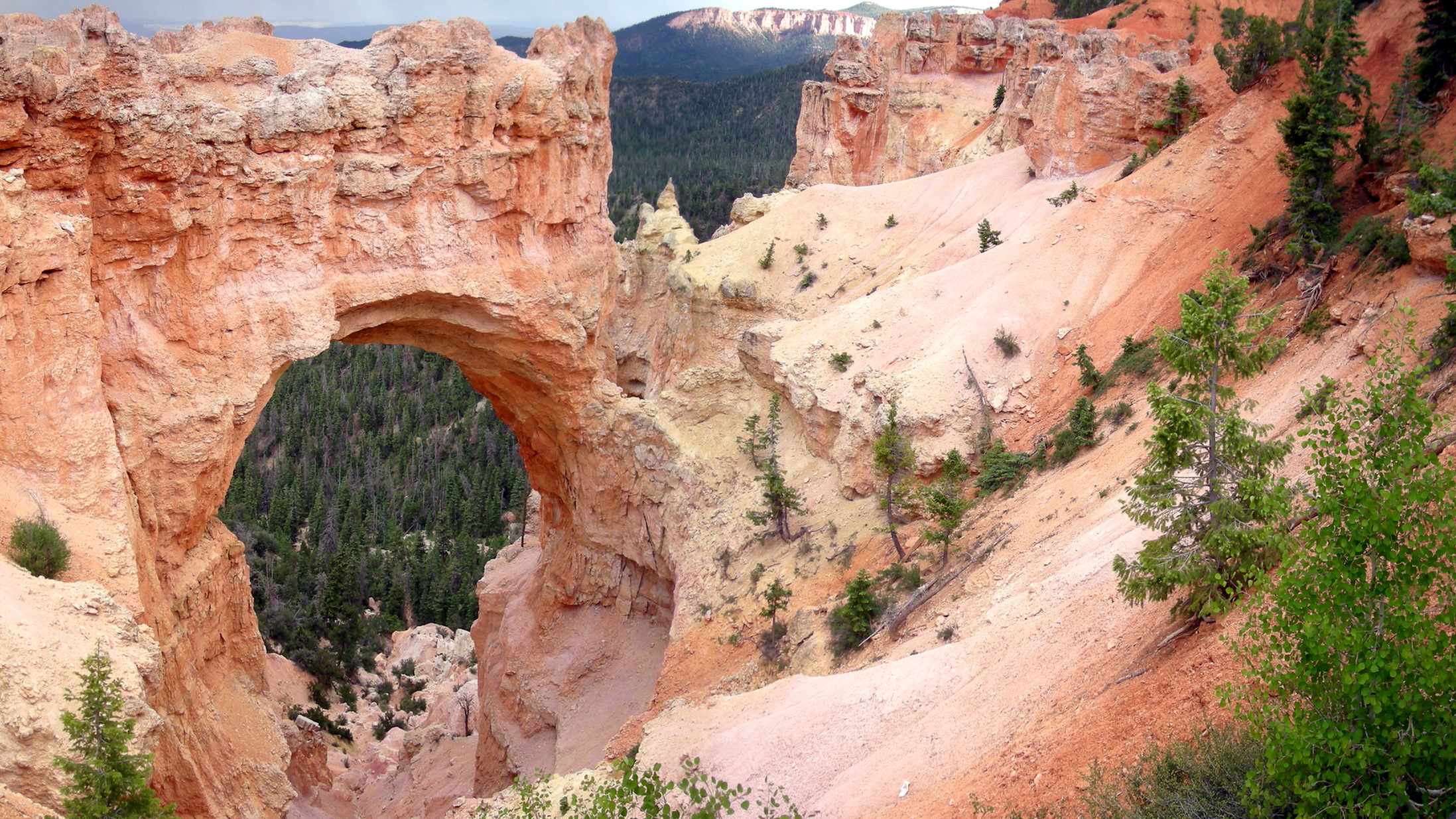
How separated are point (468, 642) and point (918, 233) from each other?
87.1 feet

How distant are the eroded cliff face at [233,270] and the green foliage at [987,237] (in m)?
9.97

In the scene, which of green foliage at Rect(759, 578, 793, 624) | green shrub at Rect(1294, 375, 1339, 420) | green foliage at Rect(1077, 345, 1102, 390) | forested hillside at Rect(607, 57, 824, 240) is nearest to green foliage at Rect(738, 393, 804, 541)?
green foliage at Rect(759, 578, 793, 624)

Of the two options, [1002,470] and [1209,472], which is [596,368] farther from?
[1209,472]

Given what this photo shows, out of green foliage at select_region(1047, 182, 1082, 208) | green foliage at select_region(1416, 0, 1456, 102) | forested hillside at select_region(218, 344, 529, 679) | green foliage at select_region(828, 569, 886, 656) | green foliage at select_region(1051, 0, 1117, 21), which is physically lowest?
forested hillside at select_region(218, 344, 529, 679)

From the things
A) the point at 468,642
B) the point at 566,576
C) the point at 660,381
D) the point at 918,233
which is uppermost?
the point at 918,233

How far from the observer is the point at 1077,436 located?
19047mm

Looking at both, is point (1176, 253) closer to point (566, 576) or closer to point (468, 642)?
point (566, 576)

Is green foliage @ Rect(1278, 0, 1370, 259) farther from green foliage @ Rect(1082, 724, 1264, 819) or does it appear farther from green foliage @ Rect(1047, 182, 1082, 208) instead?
green foliage @ Rect(1082, 724, 1264, 819)

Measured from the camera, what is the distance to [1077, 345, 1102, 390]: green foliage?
20750mm

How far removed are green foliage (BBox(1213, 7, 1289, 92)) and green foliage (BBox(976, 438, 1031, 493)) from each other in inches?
459

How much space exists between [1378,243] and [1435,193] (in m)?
1.63

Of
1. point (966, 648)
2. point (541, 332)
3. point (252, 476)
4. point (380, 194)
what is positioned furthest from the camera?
point (252, 476)

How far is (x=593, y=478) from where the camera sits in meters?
27.4

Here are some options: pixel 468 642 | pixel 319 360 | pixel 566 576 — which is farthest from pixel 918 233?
pixel 319 360
